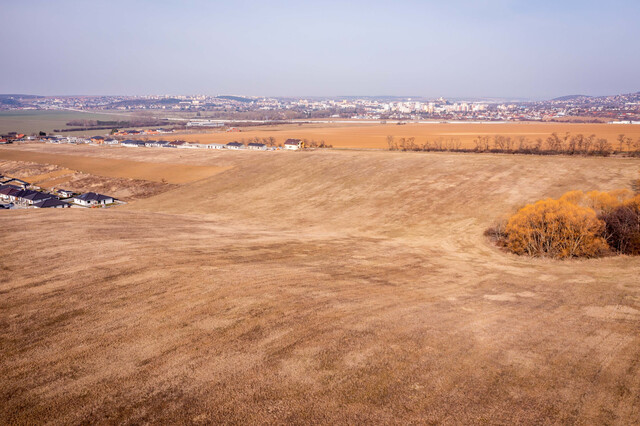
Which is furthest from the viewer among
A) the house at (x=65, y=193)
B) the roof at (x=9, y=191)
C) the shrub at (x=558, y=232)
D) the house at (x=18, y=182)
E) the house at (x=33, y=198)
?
the house at (x=18, y=182)

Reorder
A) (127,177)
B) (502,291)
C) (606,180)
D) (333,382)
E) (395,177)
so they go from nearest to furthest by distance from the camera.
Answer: (333,382), (502,291), (606,180), (395,177), (127,177)

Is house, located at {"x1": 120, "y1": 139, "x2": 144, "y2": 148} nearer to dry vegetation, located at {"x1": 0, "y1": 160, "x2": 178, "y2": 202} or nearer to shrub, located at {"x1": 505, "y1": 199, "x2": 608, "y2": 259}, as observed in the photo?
dry vegetation, located at {"x1": 0, "y1": 160, "x2": 178, "y2": 202}

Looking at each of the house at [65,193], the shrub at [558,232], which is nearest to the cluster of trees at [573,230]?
the shrub at [558,232]

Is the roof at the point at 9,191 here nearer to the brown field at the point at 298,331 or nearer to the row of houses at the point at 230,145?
the brown field at the point at 298,331

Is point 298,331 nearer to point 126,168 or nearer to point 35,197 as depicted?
point 35,197

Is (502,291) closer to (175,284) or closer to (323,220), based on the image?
(175,284)

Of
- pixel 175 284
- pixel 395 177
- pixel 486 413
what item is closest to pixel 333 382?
pixel 486 413

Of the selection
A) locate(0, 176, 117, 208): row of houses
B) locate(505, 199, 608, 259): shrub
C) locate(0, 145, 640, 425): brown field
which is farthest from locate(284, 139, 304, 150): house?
locate(505, 199, 608, 259): shrub

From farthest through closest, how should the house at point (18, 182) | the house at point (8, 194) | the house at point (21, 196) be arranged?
the house at point (18, 182) < the house at point (8, 194) < the house at point (21, 196)
